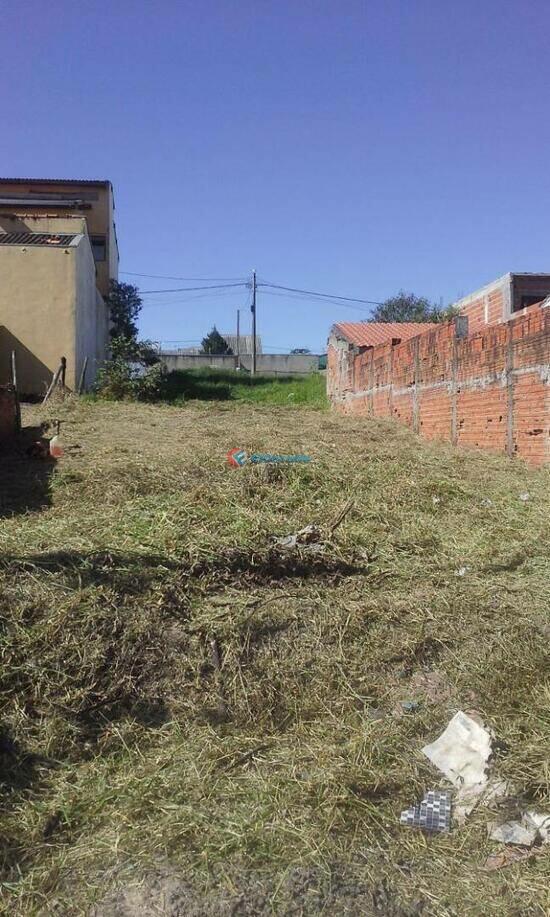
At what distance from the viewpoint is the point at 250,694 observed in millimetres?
2916

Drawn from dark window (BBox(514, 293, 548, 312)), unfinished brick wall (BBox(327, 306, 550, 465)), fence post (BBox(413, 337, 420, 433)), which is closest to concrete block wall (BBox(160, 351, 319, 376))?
dark window (BBox(514, 293, 548, 312))

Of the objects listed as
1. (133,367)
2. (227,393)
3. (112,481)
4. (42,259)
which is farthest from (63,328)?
(112,481)

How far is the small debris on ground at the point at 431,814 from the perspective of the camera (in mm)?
2311

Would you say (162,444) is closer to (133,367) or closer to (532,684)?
(532,684)

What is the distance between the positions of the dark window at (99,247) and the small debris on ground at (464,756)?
76.6 ft

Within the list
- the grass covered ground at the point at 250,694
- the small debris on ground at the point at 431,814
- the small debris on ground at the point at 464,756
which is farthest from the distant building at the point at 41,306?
the small debris on ground at the point at 431,814

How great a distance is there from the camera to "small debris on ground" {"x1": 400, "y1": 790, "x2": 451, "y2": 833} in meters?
2.31

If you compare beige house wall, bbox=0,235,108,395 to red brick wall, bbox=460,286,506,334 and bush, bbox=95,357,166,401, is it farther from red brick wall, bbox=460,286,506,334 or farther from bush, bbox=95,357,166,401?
red brick wall, bbox=460,286,506,334

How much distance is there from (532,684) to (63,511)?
2984 millimetres

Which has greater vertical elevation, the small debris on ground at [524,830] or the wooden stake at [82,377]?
the wooden stake at [82,377]

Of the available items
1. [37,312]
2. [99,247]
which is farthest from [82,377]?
[99,247]

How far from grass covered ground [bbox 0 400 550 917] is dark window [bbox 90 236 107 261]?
66.8ft

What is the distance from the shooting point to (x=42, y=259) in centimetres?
1498

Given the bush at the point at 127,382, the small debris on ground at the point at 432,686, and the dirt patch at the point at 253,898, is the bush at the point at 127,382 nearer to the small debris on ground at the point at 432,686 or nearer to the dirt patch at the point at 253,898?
the small debris on ground at the point at 432,686
